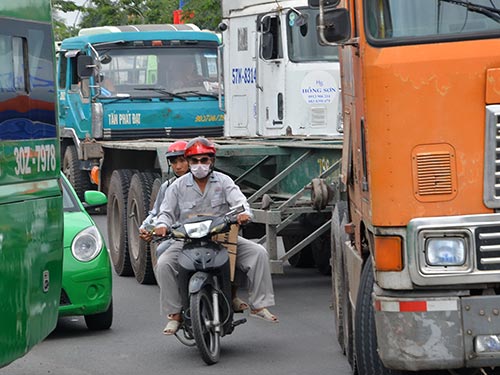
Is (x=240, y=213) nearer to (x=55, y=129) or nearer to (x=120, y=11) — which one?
(x=55, y=129)

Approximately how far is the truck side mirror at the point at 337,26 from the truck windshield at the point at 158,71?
53.1 feet

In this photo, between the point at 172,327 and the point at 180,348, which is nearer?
the point at 172,327

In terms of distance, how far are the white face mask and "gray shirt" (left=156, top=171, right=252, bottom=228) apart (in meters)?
0.11

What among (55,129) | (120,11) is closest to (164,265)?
(55,129)

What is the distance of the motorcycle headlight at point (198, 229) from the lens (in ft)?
33.8

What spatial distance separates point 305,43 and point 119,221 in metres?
3.39

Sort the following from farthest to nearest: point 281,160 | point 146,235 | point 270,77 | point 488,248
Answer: point 270,77, point 281,160, point 146,235, point 488,248

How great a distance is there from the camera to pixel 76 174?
982 inches

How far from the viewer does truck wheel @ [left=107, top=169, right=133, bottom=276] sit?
15.9m

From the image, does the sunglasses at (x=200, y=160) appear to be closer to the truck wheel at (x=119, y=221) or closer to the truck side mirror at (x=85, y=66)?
the truck wheel at (x=119, y=221)

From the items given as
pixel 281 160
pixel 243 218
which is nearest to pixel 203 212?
pixel 243 218

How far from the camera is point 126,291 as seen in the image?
14656mm

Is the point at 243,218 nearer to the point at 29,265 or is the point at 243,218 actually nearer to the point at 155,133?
the point at 29,265

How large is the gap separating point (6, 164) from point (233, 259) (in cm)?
314
